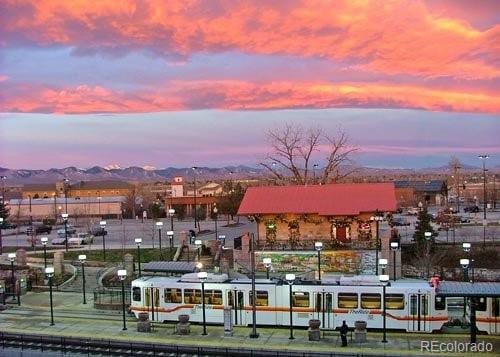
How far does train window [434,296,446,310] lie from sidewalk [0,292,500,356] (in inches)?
52.7

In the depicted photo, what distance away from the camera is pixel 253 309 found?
2964 cm

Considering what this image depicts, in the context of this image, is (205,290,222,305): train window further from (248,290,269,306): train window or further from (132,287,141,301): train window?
(132,287,141,301): train window

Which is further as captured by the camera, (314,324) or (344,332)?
(314,324)

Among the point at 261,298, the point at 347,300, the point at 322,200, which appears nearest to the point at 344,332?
the point at 347,300

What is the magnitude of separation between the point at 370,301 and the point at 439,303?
3.27m

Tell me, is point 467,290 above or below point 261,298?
above

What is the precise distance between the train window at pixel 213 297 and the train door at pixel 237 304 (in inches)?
19.9

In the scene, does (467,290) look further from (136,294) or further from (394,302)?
(136,294)

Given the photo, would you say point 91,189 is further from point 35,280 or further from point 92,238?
point 35,280

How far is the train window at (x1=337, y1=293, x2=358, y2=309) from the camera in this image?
30.0m

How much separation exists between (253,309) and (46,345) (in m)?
10.1

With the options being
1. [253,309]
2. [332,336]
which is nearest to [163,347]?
[253,309]

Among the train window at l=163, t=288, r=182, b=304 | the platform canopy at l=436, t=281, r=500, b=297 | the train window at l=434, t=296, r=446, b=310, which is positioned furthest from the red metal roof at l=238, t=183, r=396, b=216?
the platform canopy at l=436, t=281, r=500, b=297

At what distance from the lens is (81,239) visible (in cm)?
6094
